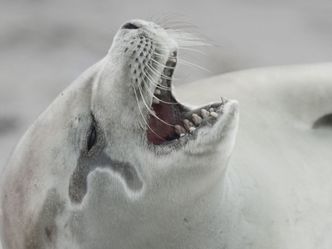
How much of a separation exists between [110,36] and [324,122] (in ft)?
4.57

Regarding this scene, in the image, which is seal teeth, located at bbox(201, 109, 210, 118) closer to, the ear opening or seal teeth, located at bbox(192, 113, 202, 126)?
seal teeth, located at bbox(192, 113, 202, 126)

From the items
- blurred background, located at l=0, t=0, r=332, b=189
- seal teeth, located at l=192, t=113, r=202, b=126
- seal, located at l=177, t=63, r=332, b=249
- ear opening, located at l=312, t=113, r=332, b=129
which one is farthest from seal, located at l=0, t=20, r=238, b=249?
blurred background, located at l=0, t=0, r=332, b=189

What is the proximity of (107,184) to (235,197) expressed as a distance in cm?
31

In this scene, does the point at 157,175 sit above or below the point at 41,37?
above

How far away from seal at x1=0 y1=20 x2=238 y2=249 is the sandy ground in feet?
4.75

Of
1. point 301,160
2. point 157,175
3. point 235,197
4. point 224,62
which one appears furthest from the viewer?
point 224,62

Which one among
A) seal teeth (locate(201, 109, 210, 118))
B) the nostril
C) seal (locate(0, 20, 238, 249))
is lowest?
seal (locate(0, 20, 238, 249))

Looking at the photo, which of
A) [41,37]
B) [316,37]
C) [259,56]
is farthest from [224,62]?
[41,37]

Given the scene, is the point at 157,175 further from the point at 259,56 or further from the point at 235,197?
the point at 259,56

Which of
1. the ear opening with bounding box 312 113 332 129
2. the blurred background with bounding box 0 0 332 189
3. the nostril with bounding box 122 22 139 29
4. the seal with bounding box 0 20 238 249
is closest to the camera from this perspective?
the seal with bounding box 0 20 238 249

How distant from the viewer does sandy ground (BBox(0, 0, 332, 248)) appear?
3755mm

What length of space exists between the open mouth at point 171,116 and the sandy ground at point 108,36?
4.78ft

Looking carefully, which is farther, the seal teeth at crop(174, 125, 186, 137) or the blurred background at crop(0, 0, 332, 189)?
the blurred background at crop(0, 0, 332, 189)

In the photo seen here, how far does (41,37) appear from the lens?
3.98 metres
